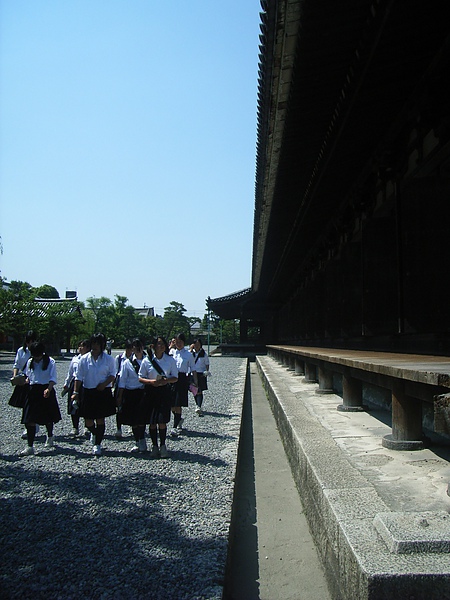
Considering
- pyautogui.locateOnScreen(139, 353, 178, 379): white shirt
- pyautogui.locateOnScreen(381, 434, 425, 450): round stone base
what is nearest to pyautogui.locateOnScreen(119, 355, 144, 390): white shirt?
pyautogui.locateOnScreen(139, 353, 178, 379): white shirt

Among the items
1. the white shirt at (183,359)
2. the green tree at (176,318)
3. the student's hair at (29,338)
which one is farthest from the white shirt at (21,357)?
the green tree at (176,318)

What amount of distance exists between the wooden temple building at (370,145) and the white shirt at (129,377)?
145 inches

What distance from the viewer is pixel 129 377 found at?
302 inches

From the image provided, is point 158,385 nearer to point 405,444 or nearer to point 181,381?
point 181,381

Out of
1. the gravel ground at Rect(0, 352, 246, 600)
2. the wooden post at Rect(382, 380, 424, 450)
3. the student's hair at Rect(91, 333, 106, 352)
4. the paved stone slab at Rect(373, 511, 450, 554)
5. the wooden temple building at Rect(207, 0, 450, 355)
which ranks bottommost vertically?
the gravel ground at Rect(0, 352, 246, 600)

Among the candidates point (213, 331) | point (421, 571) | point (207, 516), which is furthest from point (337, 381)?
point (213, 331)

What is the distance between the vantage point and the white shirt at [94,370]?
7.21 metres

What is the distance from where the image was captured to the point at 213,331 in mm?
76000

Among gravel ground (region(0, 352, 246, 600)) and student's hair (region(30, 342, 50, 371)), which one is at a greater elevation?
student's hair (region(30, 342, 50, 371))

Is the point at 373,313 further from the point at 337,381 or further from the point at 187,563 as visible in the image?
the point at 187,563

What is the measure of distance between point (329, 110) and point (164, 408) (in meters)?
4.23

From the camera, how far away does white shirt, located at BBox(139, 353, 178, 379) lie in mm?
6742

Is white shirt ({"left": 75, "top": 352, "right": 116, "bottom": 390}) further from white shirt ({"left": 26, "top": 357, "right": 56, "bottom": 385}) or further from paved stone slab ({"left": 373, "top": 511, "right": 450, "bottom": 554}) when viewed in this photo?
paved stone slab ({"left": 373, "top": 511, "right": 450, "bottom": 554})

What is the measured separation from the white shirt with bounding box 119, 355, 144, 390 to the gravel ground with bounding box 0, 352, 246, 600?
878mm
